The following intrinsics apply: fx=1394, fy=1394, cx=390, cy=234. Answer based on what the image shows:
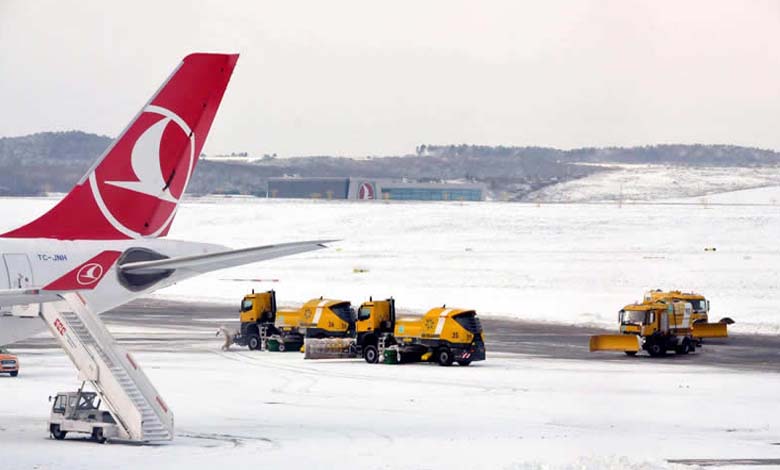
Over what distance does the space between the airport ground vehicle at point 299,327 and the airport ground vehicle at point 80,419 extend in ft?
90.0

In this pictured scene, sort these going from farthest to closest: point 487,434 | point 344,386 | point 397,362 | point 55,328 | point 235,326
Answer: point 235,326
point 397,362
point 344,386
point 487,434
point 55,328

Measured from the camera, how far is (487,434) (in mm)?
33469

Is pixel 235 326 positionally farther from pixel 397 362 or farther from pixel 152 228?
pixel 152 228

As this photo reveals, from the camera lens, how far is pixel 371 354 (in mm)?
55125

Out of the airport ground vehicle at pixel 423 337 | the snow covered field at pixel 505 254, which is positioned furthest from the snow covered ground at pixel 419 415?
the snow covered field at pixel 505 254

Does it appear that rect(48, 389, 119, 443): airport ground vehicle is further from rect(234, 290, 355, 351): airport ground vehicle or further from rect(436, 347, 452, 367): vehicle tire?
rect(234, 290, 355, 351): airport ground vehicle

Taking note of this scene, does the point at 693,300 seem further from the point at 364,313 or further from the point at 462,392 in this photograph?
the point at 462,392

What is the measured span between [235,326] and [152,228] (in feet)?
124

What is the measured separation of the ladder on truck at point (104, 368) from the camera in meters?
31.0

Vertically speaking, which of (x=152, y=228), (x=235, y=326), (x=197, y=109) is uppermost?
(x=197, y=109)

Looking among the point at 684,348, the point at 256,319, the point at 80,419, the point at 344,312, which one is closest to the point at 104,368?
the point at 80,419

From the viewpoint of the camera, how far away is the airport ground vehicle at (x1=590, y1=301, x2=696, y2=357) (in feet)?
195

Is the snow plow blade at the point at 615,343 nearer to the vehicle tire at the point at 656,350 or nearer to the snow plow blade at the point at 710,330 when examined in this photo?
the vehicle tire at the point at 656,350

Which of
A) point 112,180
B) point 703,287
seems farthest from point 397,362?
point 703,287
